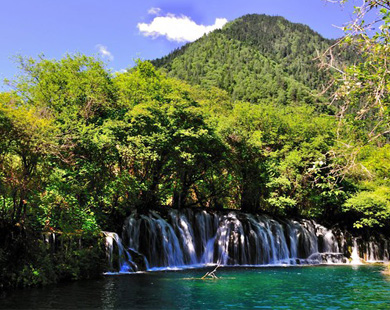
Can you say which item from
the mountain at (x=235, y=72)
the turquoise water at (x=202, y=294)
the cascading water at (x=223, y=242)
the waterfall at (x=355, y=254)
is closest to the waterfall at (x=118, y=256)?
the cascading water at (x=223, y=242)

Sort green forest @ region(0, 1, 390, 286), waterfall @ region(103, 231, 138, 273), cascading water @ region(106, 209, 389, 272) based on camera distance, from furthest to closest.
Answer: cascading water @ region(106, 209, 389, 272), waterfall @ region(103, 231, 138, 273), green forest @ region(0, 1, 390, 286)

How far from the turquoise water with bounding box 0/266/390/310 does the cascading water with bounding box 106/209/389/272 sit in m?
3.96

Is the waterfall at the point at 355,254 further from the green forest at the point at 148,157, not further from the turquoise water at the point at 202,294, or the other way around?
the turquoise water at the point at 202,294

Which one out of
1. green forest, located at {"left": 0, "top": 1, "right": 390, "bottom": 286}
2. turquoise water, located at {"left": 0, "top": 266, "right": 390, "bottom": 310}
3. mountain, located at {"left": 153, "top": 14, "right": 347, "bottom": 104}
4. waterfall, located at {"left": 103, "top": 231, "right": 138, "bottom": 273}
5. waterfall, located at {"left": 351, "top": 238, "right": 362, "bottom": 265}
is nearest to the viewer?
green forest, located at {"left": 0, "top": 1, "right": 390, "bottom": 286}

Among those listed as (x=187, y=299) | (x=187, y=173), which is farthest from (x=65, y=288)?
(x=187, y=173)

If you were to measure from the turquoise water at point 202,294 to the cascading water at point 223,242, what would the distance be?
13.0 feet

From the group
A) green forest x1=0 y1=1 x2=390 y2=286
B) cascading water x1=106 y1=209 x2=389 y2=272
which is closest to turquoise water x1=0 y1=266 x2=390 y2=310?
green forest x1=0 y1=1 x2=390 y2=286

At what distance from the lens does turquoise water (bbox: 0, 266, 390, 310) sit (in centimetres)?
1193

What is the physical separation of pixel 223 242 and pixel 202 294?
1343 cm

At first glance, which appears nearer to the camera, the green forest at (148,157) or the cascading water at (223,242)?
the green forest at (148,157)

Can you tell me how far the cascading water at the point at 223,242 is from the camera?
2259 cm

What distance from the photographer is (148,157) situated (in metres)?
24.7

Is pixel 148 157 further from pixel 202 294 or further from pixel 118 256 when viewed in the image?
pixel 202 294

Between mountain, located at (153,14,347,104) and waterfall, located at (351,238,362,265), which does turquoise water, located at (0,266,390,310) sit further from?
mountain, located at (153,14,347,104)
